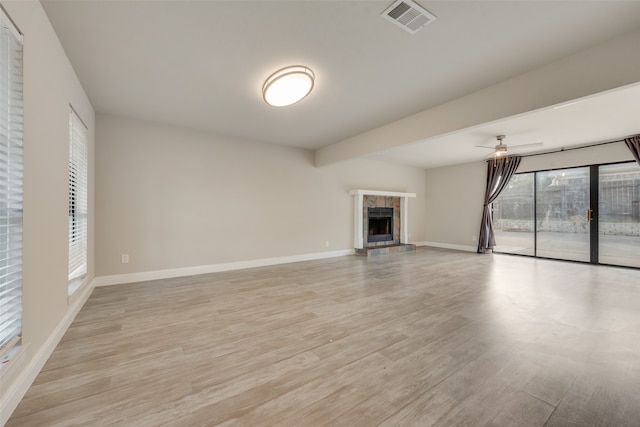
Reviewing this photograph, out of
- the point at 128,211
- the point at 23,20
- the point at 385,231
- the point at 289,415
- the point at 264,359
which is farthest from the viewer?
the point at 385,231

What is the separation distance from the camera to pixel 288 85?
2527mm

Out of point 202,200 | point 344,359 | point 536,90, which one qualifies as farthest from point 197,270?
point 536,90

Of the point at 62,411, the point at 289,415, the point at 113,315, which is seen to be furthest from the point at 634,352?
the point at 113,315

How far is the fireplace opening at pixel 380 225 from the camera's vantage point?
6582mm

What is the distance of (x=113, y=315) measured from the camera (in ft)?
8.34

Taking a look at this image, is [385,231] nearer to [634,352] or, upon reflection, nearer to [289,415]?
[634,352]

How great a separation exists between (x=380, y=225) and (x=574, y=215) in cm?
422

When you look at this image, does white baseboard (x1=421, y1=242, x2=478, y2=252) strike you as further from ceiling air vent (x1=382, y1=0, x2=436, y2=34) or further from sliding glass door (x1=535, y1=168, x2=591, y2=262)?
ceiling air vent (x1=382, y1=0, x2=436, y2=34)

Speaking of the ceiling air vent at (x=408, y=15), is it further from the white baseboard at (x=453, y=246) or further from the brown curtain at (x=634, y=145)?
the white baseboard at (x=453, y=246)

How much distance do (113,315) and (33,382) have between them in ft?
3.49

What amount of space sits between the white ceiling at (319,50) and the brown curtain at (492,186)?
8.29ft

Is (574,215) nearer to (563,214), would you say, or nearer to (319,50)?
(563,214)

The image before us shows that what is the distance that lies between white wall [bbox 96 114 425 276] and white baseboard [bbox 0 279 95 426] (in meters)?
1.57

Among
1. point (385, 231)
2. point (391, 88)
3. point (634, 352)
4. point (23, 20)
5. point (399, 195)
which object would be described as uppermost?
point (391, 88)
